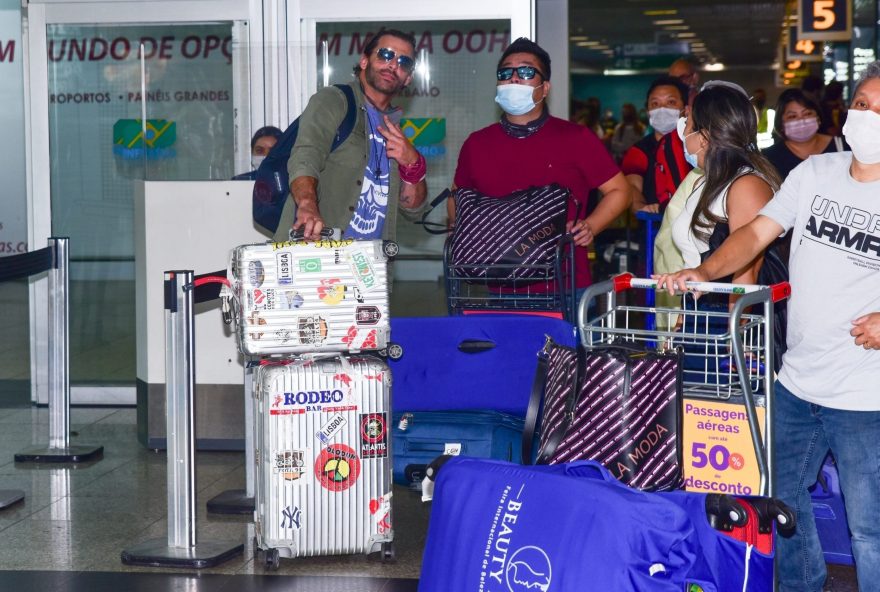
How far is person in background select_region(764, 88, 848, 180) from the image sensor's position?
6.95m

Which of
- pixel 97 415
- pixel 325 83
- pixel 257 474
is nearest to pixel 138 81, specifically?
pixel 325 83

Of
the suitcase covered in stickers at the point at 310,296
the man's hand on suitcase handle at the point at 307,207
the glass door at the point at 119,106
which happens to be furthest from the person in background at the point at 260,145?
the suitcase covered in stickers at the point at 310,296

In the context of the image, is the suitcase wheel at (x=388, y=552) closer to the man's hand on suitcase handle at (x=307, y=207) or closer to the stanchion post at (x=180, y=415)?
the stanchion post at (x=180, y=415)

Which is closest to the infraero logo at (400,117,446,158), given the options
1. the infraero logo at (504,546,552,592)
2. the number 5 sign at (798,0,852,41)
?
the infraero logo at (504,546,552,592)

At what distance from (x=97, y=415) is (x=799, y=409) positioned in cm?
511

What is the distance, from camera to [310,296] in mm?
4352

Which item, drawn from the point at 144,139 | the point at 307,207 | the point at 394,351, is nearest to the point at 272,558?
the point at 394,351

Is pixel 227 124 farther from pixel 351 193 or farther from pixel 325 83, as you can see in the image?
pixel 351 193

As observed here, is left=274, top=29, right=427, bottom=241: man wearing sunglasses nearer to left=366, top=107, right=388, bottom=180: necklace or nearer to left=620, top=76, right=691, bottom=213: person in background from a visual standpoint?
left=366, top=107, right=388, bottom=180: necklace

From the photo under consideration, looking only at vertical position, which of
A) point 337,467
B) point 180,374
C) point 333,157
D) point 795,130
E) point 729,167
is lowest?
point 337,467

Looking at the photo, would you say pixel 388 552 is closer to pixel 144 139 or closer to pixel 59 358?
pixel 59 358

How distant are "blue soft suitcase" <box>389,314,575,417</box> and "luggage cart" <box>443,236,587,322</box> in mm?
311

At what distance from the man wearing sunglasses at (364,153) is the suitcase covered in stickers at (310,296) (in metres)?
0.43

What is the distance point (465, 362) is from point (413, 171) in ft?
2.64
